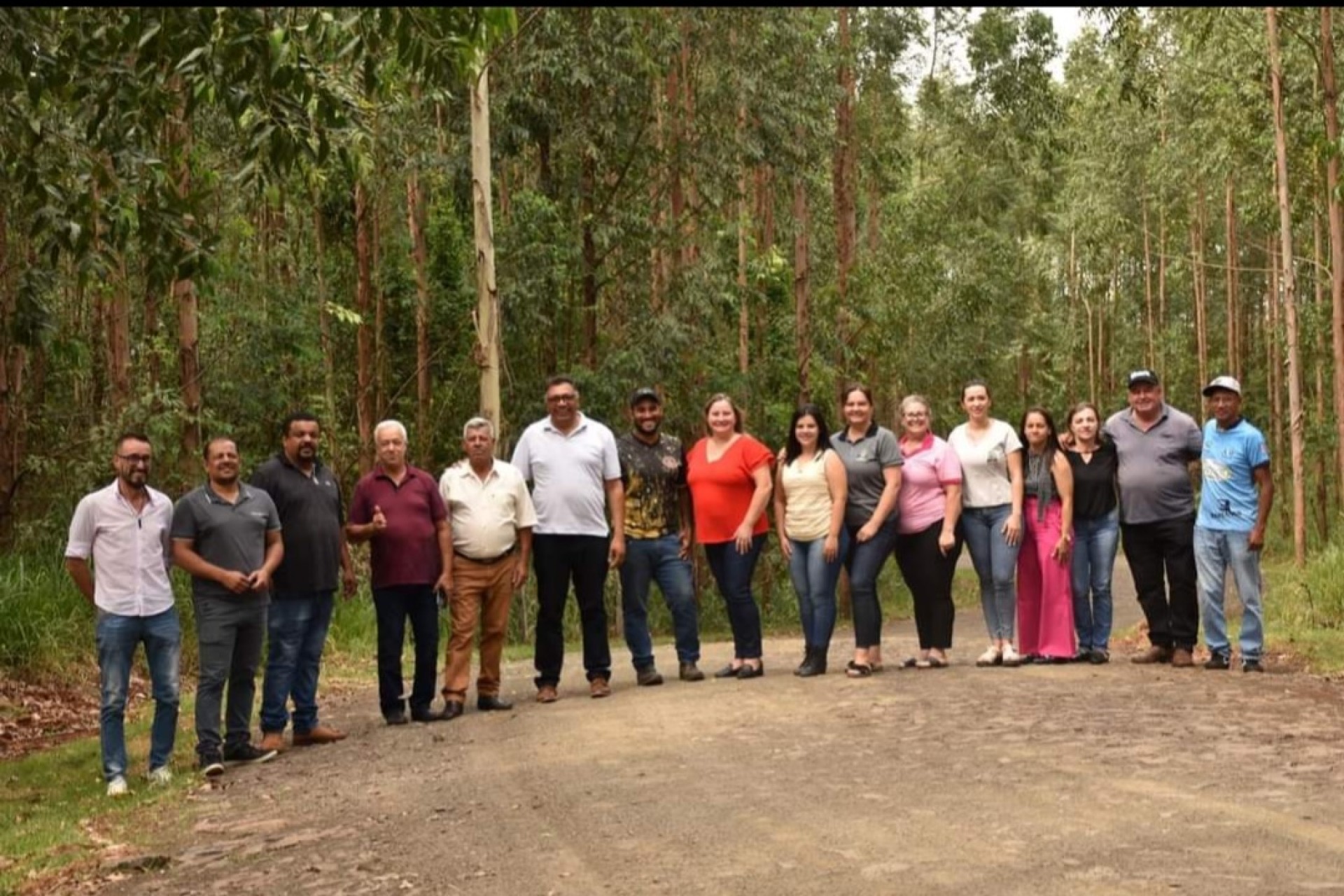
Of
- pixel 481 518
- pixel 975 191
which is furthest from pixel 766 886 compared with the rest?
pixel 975 191

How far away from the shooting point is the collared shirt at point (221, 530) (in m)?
8.92

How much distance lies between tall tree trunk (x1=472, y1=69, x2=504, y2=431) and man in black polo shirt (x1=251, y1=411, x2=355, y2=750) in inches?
274

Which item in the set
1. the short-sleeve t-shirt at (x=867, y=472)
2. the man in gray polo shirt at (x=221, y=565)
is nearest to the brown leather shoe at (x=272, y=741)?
the man in gray polo shirt at (x=221, y=565)

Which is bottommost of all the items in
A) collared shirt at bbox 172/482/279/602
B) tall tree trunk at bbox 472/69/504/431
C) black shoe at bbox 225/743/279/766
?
black shoe at bbox 225/743/279/766

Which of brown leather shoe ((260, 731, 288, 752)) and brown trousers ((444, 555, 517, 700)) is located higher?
brown trousers ((444, 555, 517, 700))

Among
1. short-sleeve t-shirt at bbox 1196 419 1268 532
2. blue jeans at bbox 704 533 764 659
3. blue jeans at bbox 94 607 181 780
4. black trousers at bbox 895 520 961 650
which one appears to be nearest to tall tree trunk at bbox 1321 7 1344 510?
short-sleeve t-shirt at bbox 1196 419 1268 532

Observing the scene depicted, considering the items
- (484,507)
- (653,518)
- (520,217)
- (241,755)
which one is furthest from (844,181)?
(241,755)

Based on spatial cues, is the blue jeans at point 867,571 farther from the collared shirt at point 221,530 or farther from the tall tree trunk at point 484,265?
the tall tree trunk at point 484,265

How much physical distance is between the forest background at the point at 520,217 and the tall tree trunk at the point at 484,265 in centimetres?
6

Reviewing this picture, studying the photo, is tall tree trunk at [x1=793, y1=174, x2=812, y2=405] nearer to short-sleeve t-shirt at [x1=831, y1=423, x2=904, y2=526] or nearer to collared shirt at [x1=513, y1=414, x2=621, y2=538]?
short-sleeve t-shirt at [x1=831, y1=423, x2=904, y2=526]

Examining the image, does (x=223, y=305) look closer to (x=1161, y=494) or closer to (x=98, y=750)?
(x=98, y=750)

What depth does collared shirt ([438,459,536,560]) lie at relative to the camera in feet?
32.9

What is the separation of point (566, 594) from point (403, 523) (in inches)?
47.0

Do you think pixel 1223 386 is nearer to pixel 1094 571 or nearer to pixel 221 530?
pixel 1094 571
